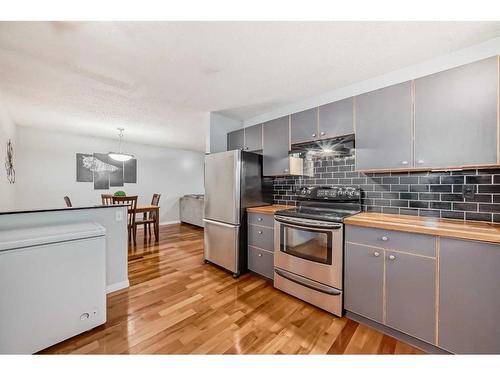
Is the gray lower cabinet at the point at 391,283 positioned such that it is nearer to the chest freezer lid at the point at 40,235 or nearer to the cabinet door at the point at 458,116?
the cabinet door at the point at 458,116

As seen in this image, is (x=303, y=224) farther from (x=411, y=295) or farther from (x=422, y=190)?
(x=422, y=190)

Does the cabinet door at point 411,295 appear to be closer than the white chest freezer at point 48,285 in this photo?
No

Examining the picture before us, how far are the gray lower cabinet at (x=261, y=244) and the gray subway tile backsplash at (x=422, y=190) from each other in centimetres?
89

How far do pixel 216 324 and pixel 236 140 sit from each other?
2.45 metres

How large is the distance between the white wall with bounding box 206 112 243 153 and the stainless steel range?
1595mm

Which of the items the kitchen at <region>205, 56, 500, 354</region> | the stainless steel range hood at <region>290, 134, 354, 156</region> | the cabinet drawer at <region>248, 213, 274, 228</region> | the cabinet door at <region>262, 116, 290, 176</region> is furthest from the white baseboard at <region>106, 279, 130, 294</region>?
the stainless steel range hood at <region>290, 134, 354, 156</region>

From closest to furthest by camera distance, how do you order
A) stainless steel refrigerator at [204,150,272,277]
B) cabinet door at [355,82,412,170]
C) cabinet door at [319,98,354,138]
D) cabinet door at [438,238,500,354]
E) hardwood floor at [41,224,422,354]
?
cabinet door at [438,238,500,354] → hardwood floor at [41,224,422,354] → cabinet door at [355,82,412,170] → cabinet door at [319,98,354,138] → stainless steel refrigerator at [204,150,272,277]

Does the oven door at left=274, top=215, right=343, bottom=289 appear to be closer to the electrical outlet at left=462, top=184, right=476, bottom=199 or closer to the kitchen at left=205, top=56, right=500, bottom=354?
the kitchen at left=205, top=56, right=500, bottom=354

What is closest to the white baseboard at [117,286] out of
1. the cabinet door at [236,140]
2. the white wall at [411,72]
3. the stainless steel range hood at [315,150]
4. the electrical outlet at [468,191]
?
the cabinet door at [236,140]

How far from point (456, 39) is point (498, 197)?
1.26 m

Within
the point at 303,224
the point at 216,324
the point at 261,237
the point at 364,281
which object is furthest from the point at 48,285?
the point at 364,281

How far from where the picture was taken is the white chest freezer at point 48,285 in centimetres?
125

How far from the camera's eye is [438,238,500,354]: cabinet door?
3.89ft

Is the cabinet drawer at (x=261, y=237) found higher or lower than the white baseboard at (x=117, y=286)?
higher
